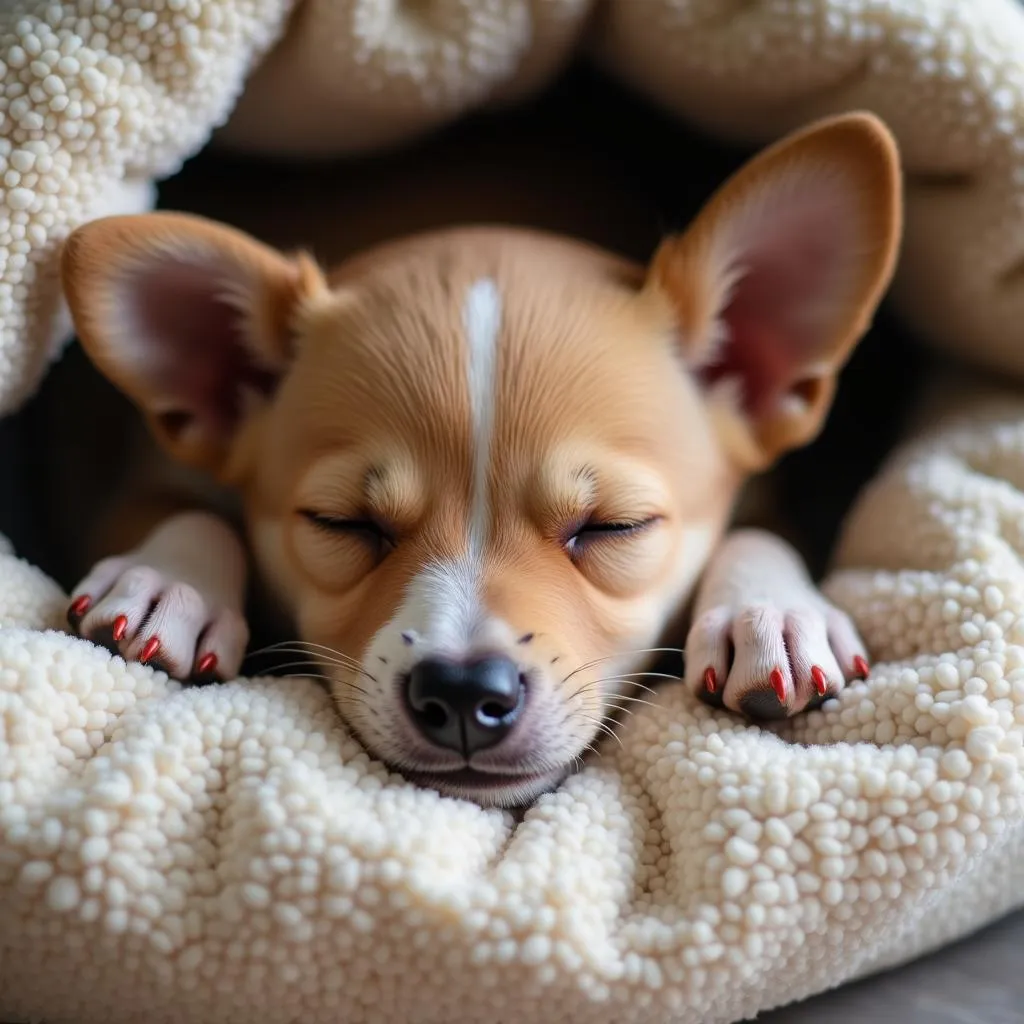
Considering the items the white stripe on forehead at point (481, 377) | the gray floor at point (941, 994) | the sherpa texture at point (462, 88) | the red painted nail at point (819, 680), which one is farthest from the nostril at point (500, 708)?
the sherpa texture at point (462, 88)

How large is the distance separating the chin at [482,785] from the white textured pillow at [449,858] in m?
0.05

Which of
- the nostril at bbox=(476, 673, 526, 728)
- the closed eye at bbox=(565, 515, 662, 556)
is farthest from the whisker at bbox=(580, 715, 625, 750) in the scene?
the closed eye at bbox=(565, 515, 662, 556)

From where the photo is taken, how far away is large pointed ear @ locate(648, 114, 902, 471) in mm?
1511

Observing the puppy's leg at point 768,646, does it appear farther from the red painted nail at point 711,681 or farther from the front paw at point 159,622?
the front paw at point 159,622

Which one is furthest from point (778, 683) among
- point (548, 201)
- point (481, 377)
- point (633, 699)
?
point (548, 201)

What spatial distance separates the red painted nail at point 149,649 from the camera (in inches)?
51.8

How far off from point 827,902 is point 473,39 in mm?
1273

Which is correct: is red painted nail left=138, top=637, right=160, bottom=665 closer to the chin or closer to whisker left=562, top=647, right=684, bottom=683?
the chin

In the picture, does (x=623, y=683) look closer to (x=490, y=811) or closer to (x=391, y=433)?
(x=490, y=811)

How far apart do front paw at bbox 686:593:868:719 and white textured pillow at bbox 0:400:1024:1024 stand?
45 millimetres

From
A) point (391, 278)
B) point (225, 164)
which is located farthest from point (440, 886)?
point (225, 164)

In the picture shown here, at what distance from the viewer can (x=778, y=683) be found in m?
1.26

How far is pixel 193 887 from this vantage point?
3.54 ft

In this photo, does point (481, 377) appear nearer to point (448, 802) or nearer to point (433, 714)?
point (433, 714)
